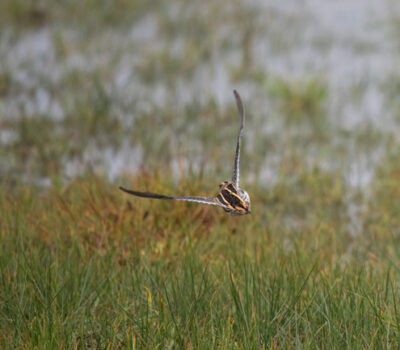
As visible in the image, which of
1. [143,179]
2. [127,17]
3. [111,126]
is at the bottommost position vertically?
[143,179]

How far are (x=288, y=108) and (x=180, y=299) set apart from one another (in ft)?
14.2

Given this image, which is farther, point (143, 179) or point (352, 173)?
point (352, 173)

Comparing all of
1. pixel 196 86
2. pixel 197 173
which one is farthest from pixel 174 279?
pixel 196 86

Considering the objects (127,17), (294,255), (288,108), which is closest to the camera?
(294,255)

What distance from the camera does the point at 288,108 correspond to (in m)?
6.99

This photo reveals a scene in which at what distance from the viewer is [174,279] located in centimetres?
312

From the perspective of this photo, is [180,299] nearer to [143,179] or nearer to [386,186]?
[143,179]

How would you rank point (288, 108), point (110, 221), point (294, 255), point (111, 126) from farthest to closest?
point (288, 108)
point (111, 126)
point (110, 221)
point (294, 255)

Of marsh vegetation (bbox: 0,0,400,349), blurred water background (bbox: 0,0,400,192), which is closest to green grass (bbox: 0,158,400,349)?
marsh vegetation (bbox: 0,0,400,349)

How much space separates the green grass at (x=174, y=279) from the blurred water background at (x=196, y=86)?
54 cm

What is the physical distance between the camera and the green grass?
2.71 meters

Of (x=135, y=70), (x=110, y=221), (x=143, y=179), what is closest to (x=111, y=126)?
(x=135, y=70)

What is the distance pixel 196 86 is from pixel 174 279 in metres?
4.49

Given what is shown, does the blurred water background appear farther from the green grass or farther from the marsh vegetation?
the green grass
